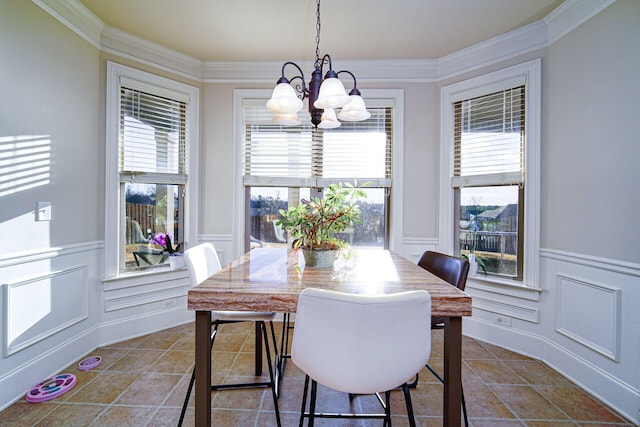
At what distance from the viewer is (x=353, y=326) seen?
3.04ft

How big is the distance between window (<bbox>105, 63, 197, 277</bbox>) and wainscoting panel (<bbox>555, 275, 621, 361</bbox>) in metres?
3.30

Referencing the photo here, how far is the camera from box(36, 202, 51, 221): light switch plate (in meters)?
1.94

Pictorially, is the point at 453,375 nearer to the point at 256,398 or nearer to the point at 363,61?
the point at 256,398

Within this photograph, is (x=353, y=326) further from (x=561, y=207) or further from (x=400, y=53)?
(x=400, y=53)

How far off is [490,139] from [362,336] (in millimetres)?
2501

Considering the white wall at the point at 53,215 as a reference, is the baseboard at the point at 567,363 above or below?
below

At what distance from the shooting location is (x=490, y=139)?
2695 mm

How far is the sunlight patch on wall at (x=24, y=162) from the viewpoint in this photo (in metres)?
1.77

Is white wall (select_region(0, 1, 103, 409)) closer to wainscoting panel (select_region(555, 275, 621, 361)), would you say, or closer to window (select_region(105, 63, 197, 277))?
window (select_region(105, 63, 197, 277))

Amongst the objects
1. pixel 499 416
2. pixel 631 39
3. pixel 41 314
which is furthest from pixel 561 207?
pixel 41 314

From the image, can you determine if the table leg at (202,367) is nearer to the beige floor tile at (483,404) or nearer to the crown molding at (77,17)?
the beige floor tile at (483,404)

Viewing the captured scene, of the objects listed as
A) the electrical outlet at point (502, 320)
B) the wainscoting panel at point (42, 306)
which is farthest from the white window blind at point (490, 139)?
the wainscoting panel at point (42, 306)

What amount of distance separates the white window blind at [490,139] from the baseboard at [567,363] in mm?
1297

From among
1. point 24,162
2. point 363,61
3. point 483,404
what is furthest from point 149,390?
point 363,61
